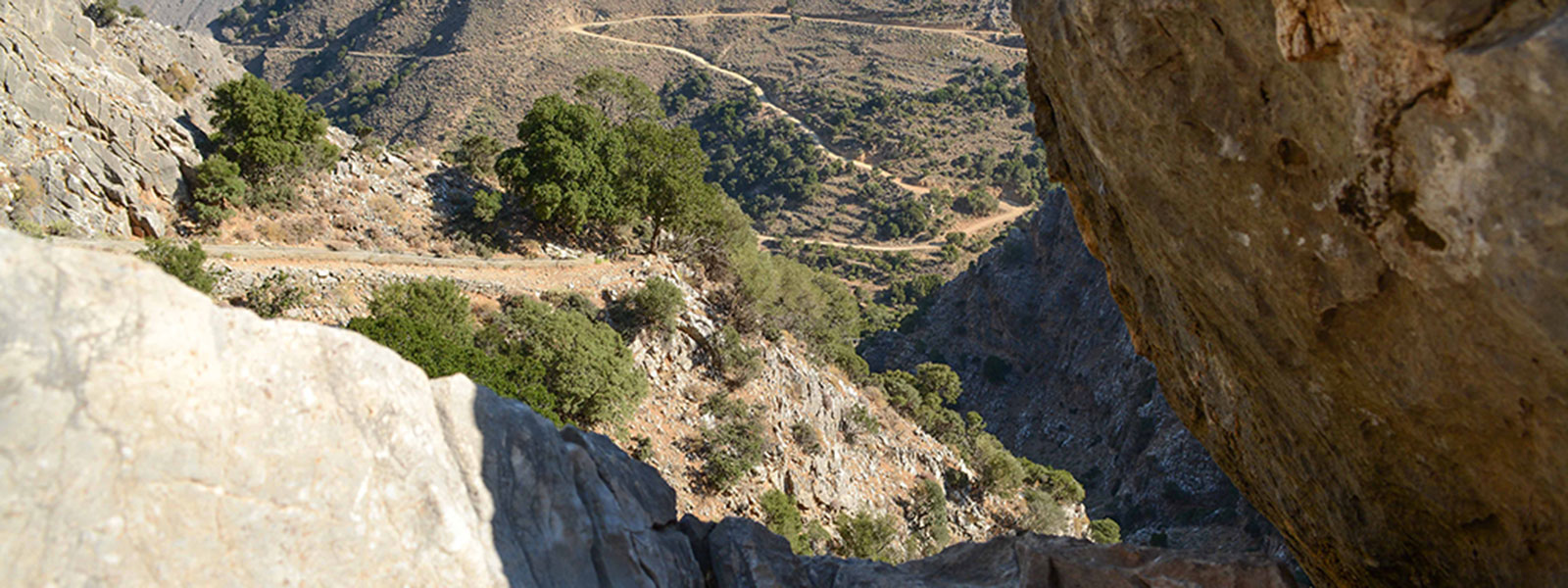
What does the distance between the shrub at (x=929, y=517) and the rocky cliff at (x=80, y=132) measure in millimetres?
32899

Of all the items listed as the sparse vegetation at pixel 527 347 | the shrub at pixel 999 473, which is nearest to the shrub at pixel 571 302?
the sparse vegetation at pixel 527 347

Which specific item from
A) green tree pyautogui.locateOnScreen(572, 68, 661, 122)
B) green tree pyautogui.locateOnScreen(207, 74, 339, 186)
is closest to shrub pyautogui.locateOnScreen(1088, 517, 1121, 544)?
green tree pyautogui.locateOnScreen(572, 68, 661, 122)

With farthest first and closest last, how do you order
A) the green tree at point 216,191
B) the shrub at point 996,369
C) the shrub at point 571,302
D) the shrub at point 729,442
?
the shrub at point 996,369 < the shrub at point 571,302 < the green tree at point 216,191 < the shrub at point 729,442

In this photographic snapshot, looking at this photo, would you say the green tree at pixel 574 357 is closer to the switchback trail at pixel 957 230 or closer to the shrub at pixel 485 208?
the shrub at pixel 485 208

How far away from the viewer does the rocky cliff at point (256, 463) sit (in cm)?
700

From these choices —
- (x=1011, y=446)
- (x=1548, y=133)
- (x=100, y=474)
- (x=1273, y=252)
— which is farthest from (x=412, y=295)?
(x=1011, y=446)

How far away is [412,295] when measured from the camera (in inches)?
1185

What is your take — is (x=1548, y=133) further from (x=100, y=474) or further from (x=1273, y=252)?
(x=100, y=474)

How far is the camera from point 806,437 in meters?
35.5

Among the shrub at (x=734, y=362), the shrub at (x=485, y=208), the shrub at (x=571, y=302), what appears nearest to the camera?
the shrub at (x=571, y=302)

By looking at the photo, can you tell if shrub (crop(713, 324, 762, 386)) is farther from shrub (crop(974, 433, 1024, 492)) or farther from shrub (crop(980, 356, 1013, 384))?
shrub (crop(980, 356, 1013, 384))

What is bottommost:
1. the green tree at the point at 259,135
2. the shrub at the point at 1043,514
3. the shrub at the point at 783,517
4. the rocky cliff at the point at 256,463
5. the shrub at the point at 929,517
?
the shrub at the point at 1043,514

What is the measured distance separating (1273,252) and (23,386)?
12828mm

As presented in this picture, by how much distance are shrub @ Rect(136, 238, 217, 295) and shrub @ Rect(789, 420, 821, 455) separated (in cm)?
2218
